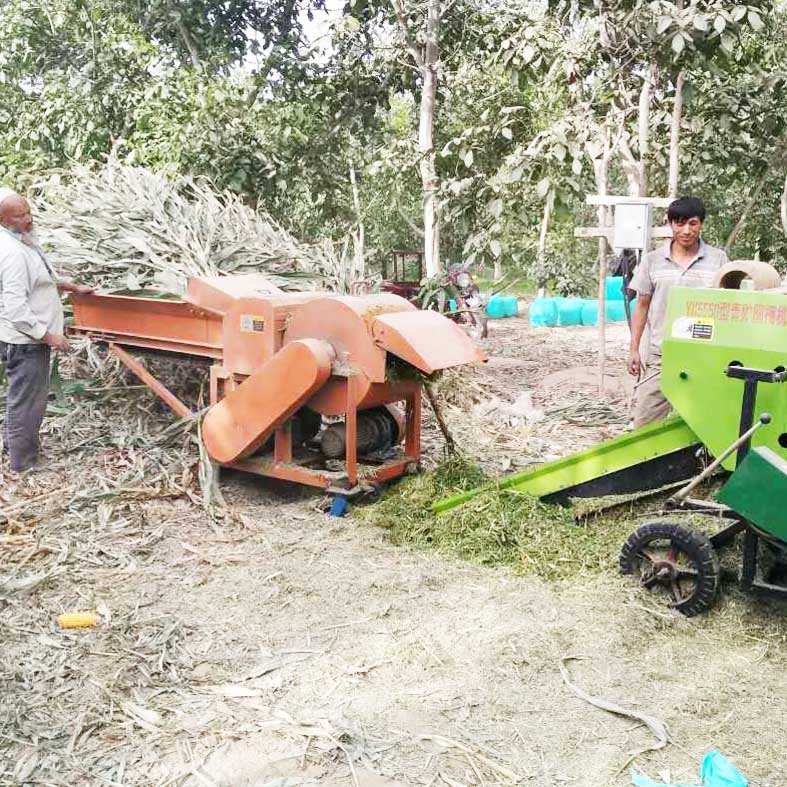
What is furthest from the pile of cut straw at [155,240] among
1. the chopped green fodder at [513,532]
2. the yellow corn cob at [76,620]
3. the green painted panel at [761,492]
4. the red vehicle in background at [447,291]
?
the green painted panel at [761,492]

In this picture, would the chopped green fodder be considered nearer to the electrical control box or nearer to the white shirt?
the white shirt

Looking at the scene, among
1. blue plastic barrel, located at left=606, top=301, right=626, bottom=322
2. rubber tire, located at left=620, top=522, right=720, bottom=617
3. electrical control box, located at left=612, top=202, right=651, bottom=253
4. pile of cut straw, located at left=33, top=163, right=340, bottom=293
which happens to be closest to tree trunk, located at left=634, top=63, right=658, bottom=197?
electrical control box, located at left=612, top=202, right=651, bottom=253

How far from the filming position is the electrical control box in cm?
685

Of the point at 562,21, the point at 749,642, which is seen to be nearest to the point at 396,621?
the point at 749,642

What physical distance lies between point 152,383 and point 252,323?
1.10 m

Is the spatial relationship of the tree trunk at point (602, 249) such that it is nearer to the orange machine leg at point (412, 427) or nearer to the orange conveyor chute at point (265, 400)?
the orange machine leg at point (412, 427)

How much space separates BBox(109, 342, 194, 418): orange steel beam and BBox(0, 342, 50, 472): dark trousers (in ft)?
1.66

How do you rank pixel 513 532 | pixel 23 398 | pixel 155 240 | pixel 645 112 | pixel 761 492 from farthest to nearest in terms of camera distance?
pixel 645 112
pixel 155 240
pixel 23 398
pixel 513 532
pixel 761 492

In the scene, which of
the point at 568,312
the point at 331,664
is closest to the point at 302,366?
the point at 331,664

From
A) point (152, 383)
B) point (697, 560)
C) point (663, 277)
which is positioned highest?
point (663, 277)

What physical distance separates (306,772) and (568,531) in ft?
6.82

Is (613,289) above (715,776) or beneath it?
above

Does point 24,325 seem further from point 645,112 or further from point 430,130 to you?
point 430,130

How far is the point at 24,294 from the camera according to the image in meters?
5.19
